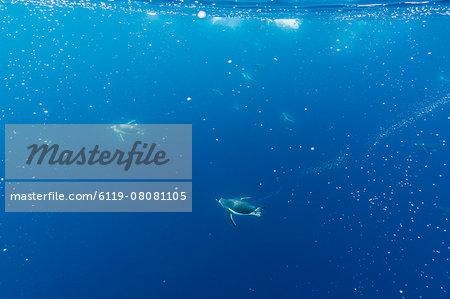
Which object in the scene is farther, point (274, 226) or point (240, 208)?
point (274, 226)

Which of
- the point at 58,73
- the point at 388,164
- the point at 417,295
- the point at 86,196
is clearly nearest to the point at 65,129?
the point at 86,196

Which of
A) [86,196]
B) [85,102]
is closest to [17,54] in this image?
[85,102]

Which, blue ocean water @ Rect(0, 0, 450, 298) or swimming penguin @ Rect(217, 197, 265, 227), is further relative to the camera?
blue ocean water @ Rect(0, 0, 450, 298)

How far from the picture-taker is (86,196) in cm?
1295

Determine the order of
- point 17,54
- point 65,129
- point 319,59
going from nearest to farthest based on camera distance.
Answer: point 65,129 < point 319,59 < point 17,54

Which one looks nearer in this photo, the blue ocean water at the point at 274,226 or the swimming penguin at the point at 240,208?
the swimming penguin at the point at 240,208

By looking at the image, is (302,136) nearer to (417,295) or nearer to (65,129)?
(417,295)

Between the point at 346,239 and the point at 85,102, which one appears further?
the point at 85,102

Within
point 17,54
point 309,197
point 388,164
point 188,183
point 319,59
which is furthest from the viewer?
point 17,54

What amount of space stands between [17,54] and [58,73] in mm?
15025

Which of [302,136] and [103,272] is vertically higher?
[302,136]

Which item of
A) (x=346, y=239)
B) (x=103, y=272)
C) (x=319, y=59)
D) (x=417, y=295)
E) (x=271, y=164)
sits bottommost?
(x=417, y=295)

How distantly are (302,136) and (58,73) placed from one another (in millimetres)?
63547

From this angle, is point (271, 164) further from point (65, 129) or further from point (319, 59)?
point (319, 59)
